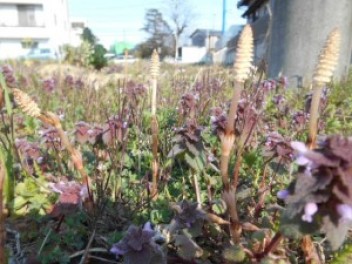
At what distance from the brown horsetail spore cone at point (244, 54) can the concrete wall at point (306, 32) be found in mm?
4876

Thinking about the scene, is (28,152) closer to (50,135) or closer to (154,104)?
(50,135)

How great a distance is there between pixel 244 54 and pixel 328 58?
0.18 meters

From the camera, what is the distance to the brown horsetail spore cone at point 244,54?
0.82 metres

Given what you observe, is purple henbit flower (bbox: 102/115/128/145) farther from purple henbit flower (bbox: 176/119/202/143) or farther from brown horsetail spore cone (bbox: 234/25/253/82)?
brown horsetail spore cone (bbox: 234/25/253/82)

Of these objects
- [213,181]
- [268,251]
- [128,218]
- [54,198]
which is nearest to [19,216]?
[54,198]

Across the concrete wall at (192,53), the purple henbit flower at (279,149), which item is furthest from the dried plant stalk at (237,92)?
the concrete wall at (192,53)

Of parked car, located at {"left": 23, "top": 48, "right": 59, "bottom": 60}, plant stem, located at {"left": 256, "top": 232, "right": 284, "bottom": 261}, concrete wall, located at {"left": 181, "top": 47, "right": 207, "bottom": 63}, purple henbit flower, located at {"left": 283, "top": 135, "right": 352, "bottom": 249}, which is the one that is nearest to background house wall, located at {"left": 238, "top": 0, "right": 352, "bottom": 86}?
plant stem, located at {"left": 256, "top": 232, "right": 284, "bottom": 261}

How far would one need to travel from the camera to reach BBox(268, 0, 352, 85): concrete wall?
5.56m

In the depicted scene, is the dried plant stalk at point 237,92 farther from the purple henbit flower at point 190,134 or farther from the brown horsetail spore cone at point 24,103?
the brown horsetail spore cone at point 24,103

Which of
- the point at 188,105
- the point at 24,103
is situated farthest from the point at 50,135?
the point at 24,103

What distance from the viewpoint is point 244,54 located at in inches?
32.6

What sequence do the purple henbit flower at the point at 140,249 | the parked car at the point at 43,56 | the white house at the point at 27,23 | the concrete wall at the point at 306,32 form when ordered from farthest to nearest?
the white house at the point at 27,23
the parked car at the point at 43,56
the concrete wall at the point at 306,32
the purple henbit flower at the point at 140,249

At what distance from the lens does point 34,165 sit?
6.52 ft

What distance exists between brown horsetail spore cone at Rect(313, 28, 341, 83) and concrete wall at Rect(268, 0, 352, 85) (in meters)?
4.83
